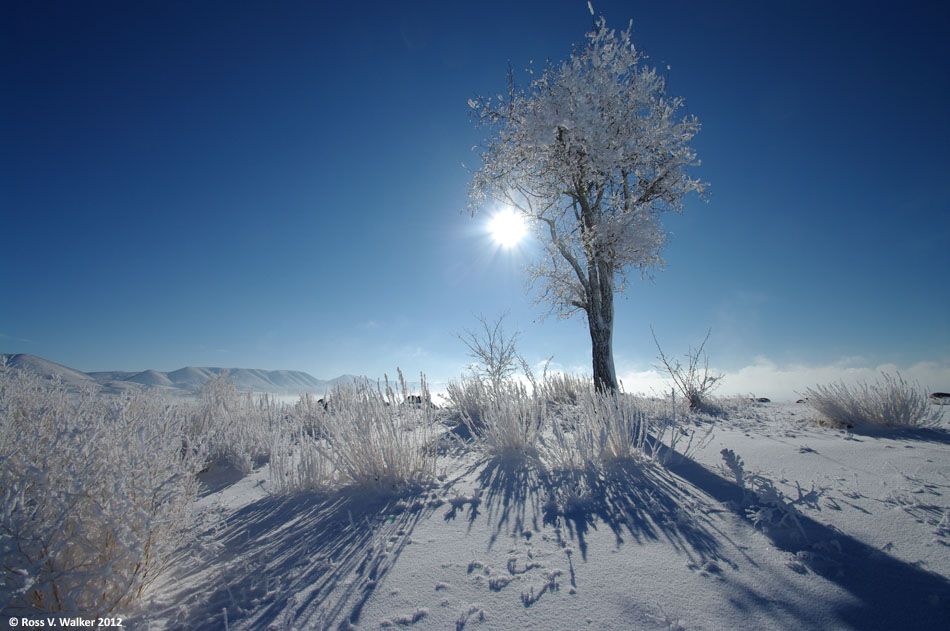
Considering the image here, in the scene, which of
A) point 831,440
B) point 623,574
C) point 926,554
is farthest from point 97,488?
point 831,440

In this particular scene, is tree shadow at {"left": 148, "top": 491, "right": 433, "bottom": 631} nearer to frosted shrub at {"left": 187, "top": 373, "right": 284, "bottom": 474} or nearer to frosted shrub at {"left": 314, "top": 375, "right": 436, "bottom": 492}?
frosted shrub at {"left": 314, "top": 375, "right": 436, "bottom": 492}

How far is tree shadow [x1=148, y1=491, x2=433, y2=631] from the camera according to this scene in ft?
4.99

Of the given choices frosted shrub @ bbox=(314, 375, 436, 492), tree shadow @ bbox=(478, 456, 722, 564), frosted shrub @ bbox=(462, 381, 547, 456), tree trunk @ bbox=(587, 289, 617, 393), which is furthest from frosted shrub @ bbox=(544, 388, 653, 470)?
tree trunk @ bbox=(587, 289, 617, 393)

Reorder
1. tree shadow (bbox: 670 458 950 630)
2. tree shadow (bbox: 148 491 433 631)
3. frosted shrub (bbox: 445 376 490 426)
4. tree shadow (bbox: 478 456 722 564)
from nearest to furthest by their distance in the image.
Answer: tree shadow (bbox: 670 458 950 630)
tree shadow (bbox: 148 491 433 631)
tree shadow (bbox: 478 456 722 564)
frosted shrub (bbox: 445 376 490 426)

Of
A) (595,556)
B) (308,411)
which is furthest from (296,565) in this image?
(308,411)

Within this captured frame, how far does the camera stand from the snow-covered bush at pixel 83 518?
133 cm

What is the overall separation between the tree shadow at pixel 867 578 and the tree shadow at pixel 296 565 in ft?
6.09

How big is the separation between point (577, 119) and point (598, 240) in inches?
95.5

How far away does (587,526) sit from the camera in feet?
6.83

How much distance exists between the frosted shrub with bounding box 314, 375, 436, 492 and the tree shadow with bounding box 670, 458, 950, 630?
7.42 ft

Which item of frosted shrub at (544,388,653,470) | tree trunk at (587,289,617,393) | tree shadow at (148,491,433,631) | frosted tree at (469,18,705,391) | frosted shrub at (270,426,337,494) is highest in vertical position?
frosted tree at (469,18,705,391)

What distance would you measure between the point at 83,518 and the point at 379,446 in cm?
171

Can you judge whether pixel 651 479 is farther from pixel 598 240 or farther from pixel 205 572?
pixel 598 240

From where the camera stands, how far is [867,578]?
146 centimetres
